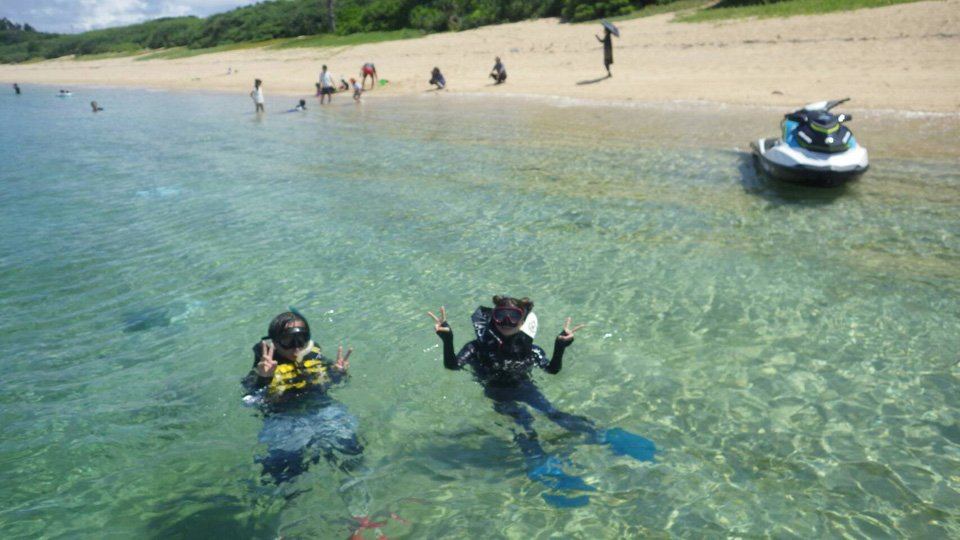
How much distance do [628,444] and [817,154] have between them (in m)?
9.26

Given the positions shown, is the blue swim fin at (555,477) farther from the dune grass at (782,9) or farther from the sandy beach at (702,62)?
the dune grass at (782,9)

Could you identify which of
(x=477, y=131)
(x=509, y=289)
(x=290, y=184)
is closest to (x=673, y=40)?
(x=477, y=131)

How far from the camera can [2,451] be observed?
18.2ft

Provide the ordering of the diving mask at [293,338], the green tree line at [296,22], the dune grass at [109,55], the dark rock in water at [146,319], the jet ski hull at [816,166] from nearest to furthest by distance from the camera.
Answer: the diving mask at [293,338], the dark rock in water at [146,319], the jet ski hull at [816,166], the green tree line at [296,22], the dune grass at [109,55]

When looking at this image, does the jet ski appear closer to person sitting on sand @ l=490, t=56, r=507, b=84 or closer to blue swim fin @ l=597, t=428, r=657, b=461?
blue swim fin @ l=597, t=428, r=657, b=461

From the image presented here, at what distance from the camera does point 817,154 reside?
12.2 m

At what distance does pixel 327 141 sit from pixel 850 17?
23.4 metres

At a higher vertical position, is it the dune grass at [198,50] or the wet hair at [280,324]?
the dune grass at [198,50]

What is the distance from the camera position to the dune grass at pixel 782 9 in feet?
94.6

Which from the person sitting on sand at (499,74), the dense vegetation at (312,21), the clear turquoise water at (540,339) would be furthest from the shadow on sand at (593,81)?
the clear turquoise water at (540,339)

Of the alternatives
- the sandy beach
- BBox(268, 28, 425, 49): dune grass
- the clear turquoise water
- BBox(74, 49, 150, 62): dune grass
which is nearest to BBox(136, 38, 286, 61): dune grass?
BBox(268, 28, 425, 49): dune grass

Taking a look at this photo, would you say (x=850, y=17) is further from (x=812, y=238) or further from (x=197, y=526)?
(x=197, y=526)

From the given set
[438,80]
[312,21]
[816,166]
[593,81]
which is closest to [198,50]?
[312,21]

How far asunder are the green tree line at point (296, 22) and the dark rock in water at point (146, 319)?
3605cm
